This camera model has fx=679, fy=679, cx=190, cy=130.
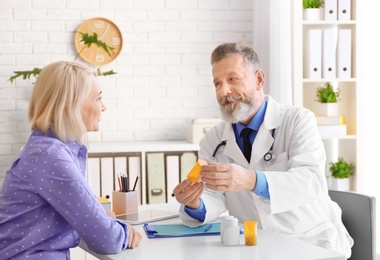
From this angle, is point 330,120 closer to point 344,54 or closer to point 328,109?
point 328,109

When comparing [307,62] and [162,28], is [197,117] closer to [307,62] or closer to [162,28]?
[162,28]

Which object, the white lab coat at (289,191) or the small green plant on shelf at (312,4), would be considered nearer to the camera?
the white lab coat at (289,191)

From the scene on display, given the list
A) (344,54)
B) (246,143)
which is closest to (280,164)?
(246,143)

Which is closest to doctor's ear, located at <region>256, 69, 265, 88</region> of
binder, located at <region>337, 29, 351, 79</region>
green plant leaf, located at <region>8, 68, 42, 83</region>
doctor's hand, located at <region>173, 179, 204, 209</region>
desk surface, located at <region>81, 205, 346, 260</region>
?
doctor's hand, located at <region>173, 179, 204, 209</region>

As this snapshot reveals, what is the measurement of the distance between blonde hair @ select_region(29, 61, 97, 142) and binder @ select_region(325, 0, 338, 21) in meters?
2.60

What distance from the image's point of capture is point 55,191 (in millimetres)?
2137

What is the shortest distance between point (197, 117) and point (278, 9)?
1.16 m

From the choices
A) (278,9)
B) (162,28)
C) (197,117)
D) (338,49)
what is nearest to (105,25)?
(162,28)

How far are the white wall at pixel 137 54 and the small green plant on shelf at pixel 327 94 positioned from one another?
3.47 ft

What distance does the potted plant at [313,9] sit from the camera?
4504mm

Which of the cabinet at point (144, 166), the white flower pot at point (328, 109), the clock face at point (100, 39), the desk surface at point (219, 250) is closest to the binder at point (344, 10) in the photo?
the white flower pot at point (328, 109)

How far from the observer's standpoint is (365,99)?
180 inches

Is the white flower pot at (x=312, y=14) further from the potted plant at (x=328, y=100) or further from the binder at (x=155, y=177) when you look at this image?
the binder at (x=155, y=177)

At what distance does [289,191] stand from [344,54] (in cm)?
215
